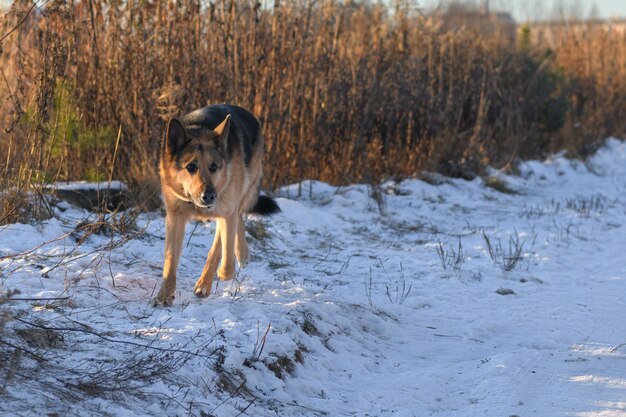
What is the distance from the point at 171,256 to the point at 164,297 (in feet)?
1.28

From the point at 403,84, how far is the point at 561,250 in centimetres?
429

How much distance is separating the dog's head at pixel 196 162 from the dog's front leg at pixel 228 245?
254mm

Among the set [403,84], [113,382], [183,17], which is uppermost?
[183,17]

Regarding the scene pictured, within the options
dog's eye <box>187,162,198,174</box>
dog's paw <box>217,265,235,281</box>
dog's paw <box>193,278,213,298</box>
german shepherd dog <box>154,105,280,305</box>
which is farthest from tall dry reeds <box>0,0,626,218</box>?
dog's paw <box>193,278,213,298</box>

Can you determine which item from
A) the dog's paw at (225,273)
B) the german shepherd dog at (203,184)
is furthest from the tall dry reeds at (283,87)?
the dog's paw at (225,273)

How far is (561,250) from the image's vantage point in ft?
26.2

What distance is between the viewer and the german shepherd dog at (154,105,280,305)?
Answer: 5.33 m

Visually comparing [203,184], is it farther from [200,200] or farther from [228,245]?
[228,245]

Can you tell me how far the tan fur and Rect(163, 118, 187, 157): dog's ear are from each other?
33 mm

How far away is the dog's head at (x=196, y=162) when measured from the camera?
528cm

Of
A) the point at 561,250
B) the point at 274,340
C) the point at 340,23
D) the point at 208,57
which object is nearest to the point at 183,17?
the point at 208,57

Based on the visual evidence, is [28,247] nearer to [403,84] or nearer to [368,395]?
[368,395]

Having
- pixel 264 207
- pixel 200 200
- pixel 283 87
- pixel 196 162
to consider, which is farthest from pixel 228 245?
pixel 283 87

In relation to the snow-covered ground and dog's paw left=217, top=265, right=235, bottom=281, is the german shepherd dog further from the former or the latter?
the snow-covered ground
